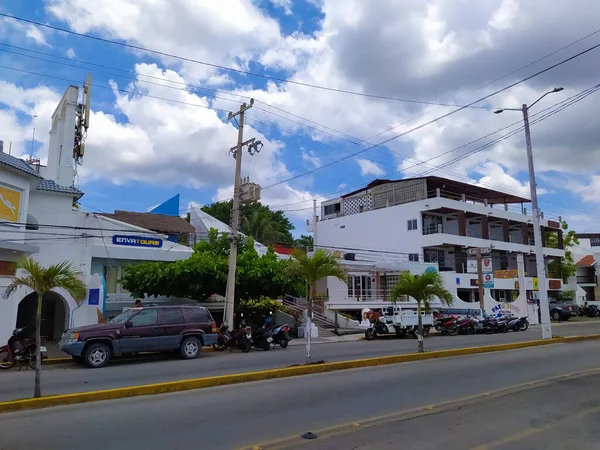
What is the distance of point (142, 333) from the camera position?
603 inches

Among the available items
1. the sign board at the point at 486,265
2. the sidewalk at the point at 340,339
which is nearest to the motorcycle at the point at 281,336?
the sidewalk at the point at 340,339

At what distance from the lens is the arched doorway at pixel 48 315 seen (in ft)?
75.6

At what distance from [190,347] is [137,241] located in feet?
34.6

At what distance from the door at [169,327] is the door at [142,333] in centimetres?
14

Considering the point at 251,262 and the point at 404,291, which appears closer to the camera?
the point at 404,291

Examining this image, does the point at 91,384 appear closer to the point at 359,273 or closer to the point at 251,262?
the point at 251,262

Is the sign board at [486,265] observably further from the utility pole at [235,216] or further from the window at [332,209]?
the utility pole at [235,216]

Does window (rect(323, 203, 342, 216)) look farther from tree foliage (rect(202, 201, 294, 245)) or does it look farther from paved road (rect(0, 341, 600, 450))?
paved road (rect(0, 341, 600, 450))

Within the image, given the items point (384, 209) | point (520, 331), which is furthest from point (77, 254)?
point (384, 209)

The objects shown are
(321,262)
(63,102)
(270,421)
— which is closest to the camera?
(270,421)

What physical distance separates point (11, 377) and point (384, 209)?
3720 centimetres

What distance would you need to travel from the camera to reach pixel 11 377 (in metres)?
12.6

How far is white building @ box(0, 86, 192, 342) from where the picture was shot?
17.9m

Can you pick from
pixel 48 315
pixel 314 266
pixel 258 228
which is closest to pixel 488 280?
pixel 258 228
